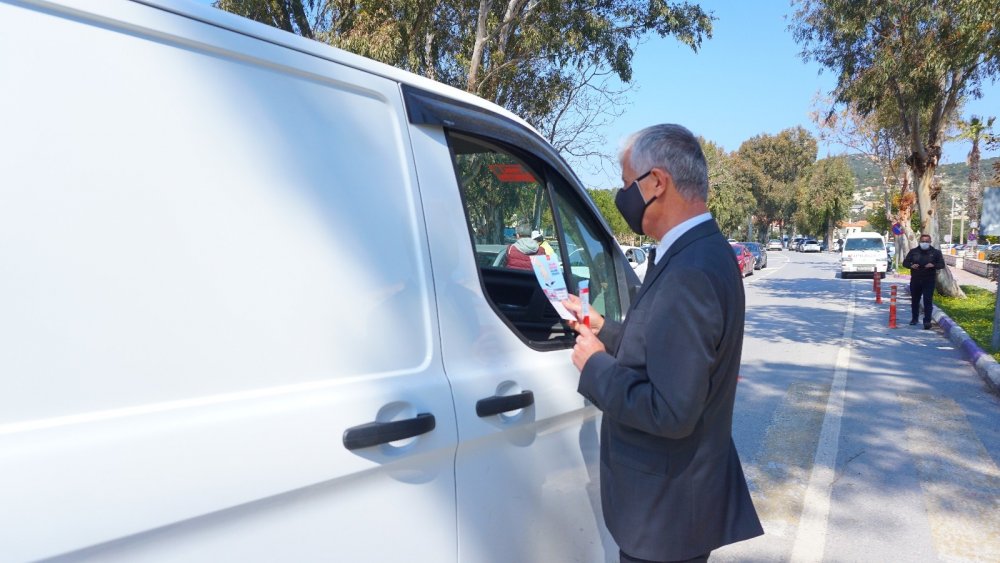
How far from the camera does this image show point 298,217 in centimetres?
151

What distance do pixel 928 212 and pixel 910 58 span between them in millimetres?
4504

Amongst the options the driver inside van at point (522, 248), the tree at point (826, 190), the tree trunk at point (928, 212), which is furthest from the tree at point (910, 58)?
the tree at point (826, 190)

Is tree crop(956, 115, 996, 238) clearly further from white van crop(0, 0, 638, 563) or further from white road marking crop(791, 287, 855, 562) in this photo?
white van crop(0, 0, 638, 563)

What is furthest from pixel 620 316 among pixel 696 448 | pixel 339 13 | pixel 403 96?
pixel 339 13

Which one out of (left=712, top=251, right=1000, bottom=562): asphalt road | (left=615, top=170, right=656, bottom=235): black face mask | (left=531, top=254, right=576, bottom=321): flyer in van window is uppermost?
(left=615, top=170, right=656, bottom=235): black face mask

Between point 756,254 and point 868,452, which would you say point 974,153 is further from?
point 868,452

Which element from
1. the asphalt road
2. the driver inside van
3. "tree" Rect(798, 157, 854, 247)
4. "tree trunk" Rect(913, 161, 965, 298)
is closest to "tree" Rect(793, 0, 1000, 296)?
"tree trunk" Rect(913, 161, 965, 298)

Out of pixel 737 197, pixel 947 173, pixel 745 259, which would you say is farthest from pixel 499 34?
pixel 737 197

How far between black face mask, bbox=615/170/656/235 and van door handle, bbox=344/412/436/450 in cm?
82

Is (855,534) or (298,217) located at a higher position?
(298,217)

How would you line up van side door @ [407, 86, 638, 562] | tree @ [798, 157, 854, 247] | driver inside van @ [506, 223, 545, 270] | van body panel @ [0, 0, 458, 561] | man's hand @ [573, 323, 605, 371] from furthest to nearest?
tree @ [798, 157, 854, 247] → driver inside van @ [506, 223, 545, 270] → man's hand @ [573, 323, 605, 371] → van side door @ [407, 86, 638, 562] → van body panel @ [0, 0, 458, 561]

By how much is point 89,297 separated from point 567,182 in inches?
68.2

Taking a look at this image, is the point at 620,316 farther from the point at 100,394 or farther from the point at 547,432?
the point at 100,394

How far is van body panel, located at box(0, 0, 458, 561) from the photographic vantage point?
112cm
